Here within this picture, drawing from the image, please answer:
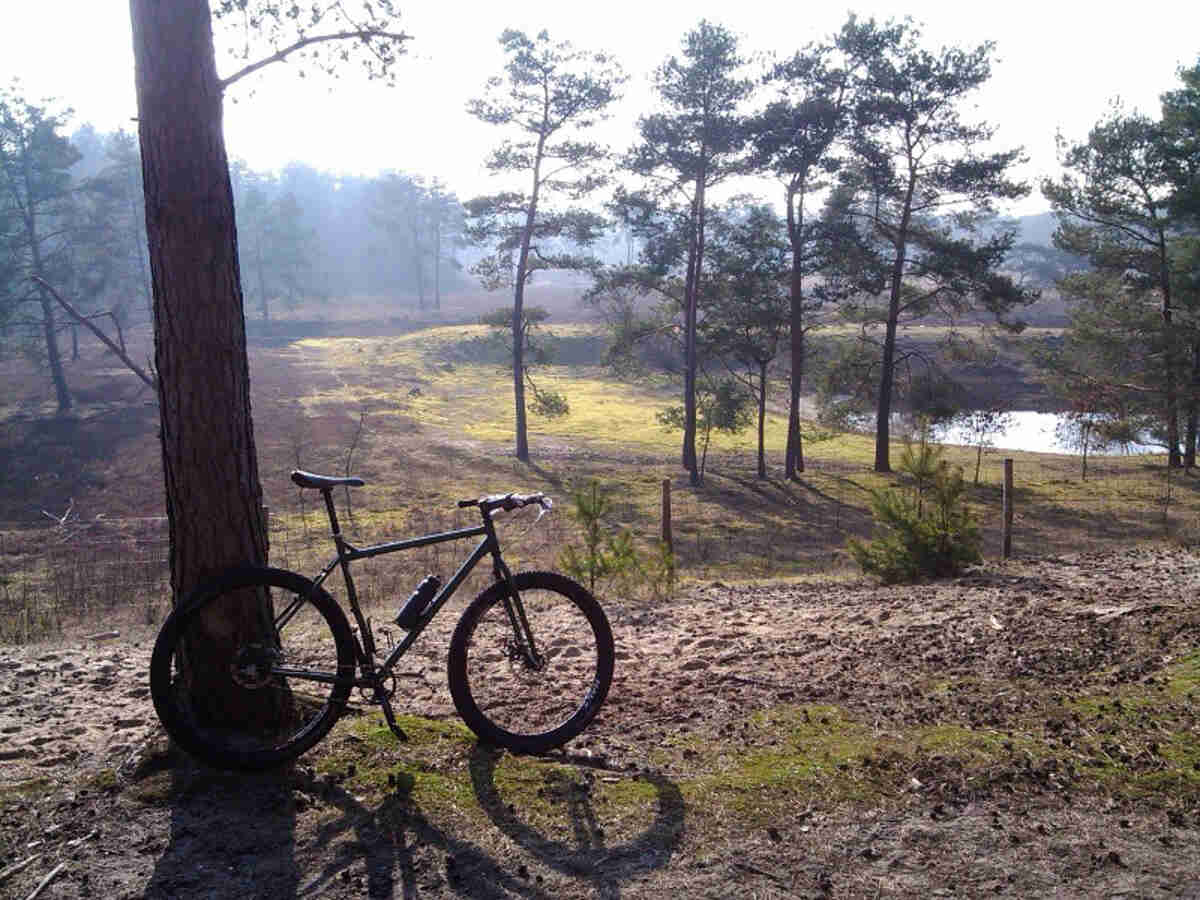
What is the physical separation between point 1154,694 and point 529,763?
9.59ft

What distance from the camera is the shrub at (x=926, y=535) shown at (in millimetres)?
9055

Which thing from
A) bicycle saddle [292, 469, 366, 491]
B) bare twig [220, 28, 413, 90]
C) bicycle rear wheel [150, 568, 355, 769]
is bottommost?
bicycle rear wheel [150, 568, 355, 769]

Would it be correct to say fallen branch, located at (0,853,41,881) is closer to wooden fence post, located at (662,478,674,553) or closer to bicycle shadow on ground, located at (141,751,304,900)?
bicycle shadow on ground, located at (141,751,304,900)

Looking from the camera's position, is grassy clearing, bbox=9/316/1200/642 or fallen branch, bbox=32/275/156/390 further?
grassy clearing, bbox=9/316/1200/642

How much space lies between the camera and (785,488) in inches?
1117

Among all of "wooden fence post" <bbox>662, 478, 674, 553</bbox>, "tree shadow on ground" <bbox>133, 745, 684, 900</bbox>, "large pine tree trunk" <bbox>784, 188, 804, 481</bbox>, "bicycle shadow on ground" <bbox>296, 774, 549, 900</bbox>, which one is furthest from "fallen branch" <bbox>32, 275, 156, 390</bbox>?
"large pine tree trunk" <bbox>784, 188, 804, 481</bbox>

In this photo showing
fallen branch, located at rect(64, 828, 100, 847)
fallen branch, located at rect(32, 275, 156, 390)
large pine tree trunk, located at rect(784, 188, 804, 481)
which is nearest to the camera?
fallen branch, located at rect(64, 828, 100, 847)

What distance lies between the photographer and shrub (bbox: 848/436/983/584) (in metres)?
9.05

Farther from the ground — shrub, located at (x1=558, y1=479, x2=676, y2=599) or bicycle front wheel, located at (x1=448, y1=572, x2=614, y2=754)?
bicycle front wheel, located at (x1=448, y1=572, x2=614, y2=754)

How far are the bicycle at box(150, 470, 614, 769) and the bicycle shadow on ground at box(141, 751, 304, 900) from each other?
117 mm

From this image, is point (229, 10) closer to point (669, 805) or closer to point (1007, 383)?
point (669, 805)

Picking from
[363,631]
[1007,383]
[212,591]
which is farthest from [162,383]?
[1007,383]

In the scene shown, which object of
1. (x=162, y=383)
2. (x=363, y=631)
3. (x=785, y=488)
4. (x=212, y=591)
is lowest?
(x=785, y=488)

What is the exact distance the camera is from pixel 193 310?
384 cm
